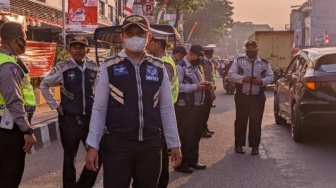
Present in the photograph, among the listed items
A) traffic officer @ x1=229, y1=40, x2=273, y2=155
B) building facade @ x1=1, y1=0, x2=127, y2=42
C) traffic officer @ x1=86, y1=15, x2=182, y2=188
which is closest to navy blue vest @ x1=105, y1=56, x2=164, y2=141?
traffic officer @ x1=86, y1=15, x2=182, y2=188

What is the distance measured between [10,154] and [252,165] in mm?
4384

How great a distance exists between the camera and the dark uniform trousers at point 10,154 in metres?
4.56

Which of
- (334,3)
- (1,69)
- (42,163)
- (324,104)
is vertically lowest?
(42,163)

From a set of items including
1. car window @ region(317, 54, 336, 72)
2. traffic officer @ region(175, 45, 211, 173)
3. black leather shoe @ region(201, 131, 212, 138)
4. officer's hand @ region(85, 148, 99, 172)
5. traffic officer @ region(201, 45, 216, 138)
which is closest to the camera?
officer's hand @ region(85, 148, 99, 172)

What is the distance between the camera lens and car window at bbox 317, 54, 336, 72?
367 inches

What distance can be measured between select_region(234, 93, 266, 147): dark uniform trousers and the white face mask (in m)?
5.20

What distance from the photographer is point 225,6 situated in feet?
263

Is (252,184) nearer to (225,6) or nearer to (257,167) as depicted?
(257,167)

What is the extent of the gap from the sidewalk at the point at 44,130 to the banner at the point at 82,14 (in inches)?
296

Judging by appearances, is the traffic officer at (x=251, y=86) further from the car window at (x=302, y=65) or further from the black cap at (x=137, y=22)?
the black cap at (x=137, y=22)

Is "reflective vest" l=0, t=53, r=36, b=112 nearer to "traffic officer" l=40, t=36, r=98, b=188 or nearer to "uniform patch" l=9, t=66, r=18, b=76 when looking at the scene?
"uniform patch" l=9, t=66, r=18, b=76

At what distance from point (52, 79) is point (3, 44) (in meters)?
1.34

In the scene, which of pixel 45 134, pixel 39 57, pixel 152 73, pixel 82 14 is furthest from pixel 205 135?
pixel 82 14

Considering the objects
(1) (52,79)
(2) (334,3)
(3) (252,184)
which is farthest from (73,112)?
(2) (334,3)
